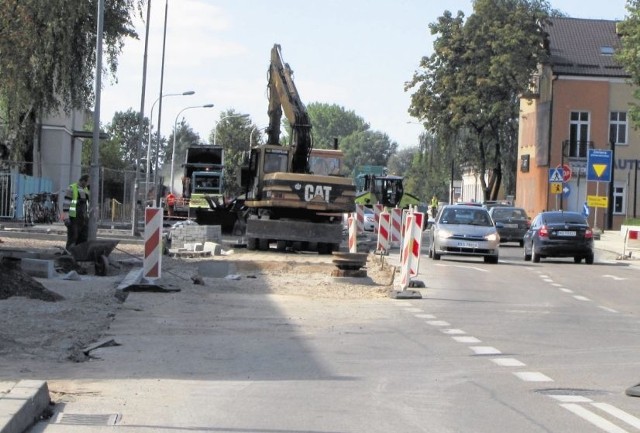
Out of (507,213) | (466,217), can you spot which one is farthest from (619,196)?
(466,217)

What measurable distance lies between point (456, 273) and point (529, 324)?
12335 mm

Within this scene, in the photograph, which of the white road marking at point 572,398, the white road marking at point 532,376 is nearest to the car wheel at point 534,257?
the white road marking at point 532,376

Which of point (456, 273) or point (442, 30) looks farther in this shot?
point (442, 30)

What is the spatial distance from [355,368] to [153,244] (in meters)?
8.67

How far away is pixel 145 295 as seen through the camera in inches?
734

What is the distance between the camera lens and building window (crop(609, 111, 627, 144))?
244 ft

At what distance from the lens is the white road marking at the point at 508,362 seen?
1183 cm

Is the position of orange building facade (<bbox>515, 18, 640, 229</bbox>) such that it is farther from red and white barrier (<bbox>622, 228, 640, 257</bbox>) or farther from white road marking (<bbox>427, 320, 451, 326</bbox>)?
white road marking (<bbox>427, 320, 451, 326</bbox>)

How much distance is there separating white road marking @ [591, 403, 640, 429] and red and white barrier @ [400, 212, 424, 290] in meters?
11.6

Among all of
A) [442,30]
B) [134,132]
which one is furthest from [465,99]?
[134,132]

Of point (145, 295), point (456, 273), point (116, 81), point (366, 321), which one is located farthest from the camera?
point (116, 81)

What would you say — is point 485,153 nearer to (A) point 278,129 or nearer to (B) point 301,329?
(A) point 278,129

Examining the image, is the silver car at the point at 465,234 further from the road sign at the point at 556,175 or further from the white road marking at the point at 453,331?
the road sign at the point at 556,175

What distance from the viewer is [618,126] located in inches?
2936
